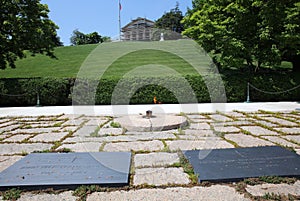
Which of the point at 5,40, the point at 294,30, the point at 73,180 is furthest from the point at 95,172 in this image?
the point at 5,40

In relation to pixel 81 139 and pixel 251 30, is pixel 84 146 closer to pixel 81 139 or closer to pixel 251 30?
pixel 81 139

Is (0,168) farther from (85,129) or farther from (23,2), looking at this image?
(23,2)

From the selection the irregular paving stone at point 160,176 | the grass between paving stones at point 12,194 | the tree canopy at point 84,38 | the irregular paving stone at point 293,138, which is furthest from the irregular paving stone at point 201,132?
the tree canopy at point 84,38

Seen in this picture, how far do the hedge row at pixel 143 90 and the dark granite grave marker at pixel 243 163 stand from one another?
682 cm

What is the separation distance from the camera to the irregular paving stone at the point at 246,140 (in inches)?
147

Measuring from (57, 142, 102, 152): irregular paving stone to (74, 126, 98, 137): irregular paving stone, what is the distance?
0.68m

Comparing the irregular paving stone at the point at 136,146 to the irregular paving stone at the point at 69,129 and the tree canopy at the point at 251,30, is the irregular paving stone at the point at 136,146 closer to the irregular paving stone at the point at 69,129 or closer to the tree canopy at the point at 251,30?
the irregular paving stone at the point at 69,129

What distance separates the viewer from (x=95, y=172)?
2584 millimetres

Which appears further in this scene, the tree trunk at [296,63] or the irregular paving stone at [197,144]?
the tree trunk at [296,63]

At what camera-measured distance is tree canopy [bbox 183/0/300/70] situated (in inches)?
370

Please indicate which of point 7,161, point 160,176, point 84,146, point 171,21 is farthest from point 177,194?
point 171,21

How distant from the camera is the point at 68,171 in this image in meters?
2.62

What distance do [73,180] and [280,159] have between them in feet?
7.75

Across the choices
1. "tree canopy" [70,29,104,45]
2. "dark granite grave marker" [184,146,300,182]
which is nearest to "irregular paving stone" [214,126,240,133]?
"dark granite grave marker" [184,146,300,182]
